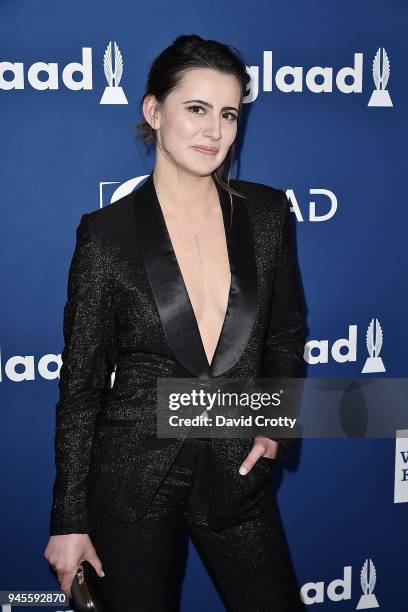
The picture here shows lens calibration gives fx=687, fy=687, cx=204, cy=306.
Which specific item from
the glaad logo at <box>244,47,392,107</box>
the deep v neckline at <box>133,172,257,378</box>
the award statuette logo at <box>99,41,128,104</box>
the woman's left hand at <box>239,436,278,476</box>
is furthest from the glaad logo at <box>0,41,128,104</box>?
the woman's left hand at <box>239,436,278,476</box>

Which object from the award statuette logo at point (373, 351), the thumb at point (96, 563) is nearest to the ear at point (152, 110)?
the thumb at point (96, 563)

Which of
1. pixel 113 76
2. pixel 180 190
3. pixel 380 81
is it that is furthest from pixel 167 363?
pixel 380 81

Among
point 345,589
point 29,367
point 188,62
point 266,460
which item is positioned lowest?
point 345,589

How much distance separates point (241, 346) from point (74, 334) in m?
0.40

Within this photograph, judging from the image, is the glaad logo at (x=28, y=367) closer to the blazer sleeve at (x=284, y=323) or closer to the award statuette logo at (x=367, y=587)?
the blazer sleeve at (x=284, y=323)

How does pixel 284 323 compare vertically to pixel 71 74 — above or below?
below

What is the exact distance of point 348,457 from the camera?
266 cm

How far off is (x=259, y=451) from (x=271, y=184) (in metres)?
1.05

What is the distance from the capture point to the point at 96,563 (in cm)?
168

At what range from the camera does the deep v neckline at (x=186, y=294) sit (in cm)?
161

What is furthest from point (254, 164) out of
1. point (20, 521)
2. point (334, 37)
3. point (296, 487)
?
point (20, 521)

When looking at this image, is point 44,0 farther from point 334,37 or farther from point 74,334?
point 74,334

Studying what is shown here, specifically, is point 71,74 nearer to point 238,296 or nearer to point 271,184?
point 271,184

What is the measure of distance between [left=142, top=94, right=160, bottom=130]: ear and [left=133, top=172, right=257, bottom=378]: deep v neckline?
0.53 ft
